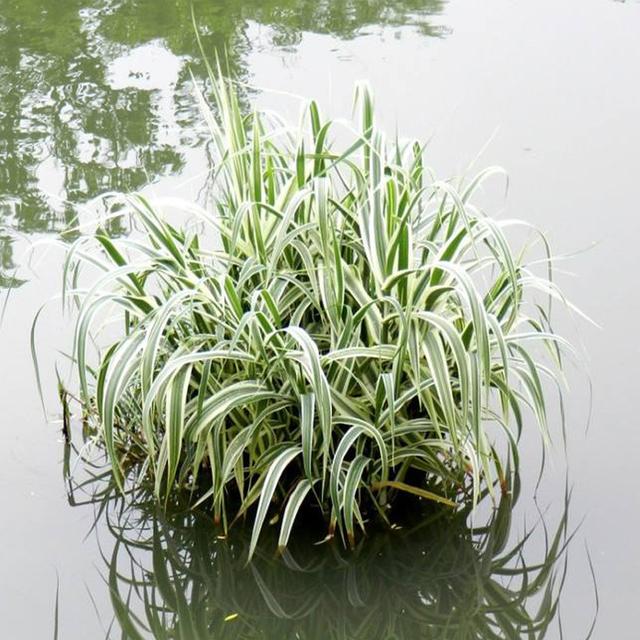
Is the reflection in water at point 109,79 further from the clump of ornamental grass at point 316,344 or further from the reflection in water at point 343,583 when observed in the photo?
the reflection in water at point 343,583

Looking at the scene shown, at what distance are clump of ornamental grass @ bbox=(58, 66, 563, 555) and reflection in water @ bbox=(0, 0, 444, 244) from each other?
57.6 inches

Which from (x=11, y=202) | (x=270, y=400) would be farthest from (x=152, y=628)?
(x=11, y=202)

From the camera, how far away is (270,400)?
2.55 meters

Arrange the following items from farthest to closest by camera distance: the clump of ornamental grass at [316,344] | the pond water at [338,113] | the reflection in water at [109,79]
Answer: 1. the reflection in water at [109,79]
2. the pond water at [338,113]
3. the clump of ornamental grass at [316,344]

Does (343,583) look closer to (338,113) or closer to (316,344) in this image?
(316,344)

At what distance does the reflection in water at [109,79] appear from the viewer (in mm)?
4461

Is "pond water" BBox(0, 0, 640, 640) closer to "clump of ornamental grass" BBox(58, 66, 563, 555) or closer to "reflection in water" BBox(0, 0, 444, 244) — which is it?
"reflection in water" BBox(0, 0, 444, 244)

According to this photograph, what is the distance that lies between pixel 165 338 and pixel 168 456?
268 mm

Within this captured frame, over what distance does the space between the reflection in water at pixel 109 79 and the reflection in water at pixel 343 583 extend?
1.72 meters

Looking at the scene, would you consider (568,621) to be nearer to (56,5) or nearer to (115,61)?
(115,61)

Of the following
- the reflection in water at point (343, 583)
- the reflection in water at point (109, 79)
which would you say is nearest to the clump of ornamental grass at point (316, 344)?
the reflection in water at point (343, 583)

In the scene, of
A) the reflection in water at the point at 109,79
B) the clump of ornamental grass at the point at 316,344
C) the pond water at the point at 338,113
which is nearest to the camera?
the clump of ornamental grass at the point at 316,344

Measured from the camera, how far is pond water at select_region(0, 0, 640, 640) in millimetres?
2545

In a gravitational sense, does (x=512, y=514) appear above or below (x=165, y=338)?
below
